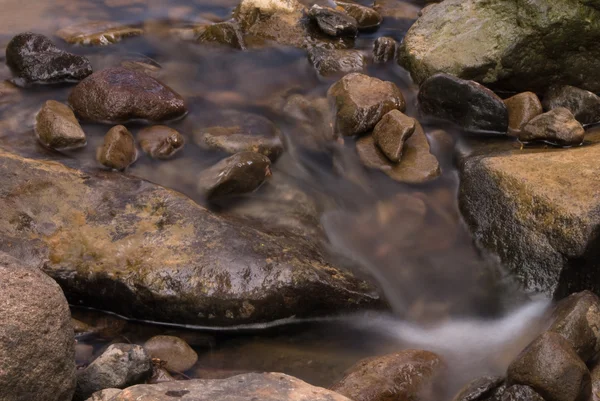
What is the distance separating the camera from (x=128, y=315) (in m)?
4.20

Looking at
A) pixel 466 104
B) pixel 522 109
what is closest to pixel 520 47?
pixel 522 109

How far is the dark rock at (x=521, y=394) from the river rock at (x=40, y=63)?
16.7 ft

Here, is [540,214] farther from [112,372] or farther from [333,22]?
[333,22]

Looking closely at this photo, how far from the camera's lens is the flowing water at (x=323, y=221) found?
13.5ft

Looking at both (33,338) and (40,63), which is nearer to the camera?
(33,338)

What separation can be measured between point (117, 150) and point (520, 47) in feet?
13.6

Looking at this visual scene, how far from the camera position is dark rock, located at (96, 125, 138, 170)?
5.22 meters

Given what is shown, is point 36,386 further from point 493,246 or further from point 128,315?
point 493,246

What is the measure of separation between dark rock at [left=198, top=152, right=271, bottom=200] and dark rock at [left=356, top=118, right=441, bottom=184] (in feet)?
3.40

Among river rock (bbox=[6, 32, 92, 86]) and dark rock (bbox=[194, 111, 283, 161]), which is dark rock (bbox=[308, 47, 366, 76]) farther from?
river rock (bbox=[6, 32, 92, 86])

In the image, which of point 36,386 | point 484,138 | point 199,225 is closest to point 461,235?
point 484,138

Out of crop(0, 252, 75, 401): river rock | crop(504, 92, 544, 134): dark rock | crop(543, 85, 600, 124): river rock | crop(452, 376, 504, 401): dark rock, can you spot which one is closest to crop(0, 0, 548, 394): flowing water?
crop(452, 376, 504, 401): dark rock

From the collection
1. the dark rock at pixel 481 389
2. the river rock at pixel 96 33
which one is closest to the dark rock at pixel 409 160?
the dark rock at pixel 481 389

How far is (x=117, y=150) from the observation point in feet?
17.3
